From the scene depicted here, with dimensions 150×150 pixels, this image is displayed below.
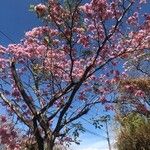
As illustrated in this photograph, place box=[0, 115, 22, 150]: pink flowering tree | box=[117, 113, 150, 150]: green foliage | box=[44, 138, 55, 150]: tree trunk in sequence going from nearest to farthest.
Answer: box=[44, 138, 55, 150]: tree trunk, box=[0, 115, 22, 150]: pink flowering tree, box=[117, 113, 150, 150]: green foliage

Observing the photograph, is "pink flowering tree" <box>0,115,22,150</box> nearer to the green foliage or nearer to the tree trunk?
the tree trunk

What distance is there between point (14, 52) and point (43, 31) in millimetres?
1529

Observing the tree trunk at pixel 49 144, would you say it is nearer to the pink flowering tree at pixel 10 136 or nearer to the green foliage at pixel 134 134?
the pink flowering tree at pixel 10 136

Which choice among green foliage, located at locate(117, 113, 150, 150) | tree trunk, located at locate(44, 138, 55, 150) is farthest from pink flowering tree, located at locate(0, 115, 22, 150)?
green foliage, located at locate(117, 113, 150, 150)

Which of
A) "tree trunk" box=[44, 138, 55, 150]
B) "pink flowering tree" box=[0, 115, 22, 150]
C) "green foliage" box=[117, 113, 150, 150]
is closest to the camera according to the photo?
"tree trunk" box=[44, 138, 55, 150]

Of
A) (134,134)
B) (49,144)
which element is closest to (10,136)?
(49,144)

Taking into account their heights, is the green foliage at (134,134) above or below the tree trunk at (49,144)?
above

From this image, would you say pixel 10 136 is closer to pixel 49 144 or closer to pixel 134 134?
pixel 49 144

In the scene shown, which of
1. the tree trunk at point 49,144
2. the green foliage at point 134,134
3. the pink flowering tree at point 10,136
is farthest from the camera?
the green foliage at point 134,134

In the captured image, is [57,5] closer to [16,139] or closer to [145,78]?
[16,139]

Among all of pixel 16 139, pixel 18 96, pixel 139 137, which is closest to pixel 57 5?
pixel 18 96

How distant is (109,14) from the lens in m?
15.4

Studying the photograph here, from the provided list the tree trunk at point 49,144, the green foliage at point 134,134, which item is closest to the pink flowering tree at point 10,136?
the tree trunk at point 49,144

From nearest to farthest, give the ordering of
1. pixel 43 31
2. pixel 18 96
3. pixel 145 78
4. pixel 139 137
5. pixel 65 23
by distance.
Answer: pixel 65 23
pixel 43 31
pixel 18 96
pixel 139 137
pixel 145 78
